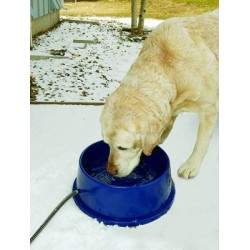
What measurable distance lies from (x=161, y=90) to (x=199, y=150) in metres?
0.73

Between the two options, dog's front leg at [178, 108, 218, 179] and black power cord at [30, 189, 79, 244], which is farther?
dog's front leg at [178, 108, 218, 179]

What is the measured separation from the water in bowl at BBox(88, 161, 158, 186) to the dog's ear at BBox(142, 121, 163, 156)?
1.72ft

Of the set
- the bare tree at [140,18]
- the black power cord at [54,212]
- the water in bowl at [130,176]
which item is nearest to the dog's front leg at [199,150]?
the water in bowl at [130,176]

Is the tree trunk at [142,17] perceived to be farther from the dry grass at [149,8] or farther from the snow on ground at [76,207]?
the snow on ground at [76,207]

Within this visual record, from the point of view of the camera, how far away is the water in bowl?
2496 mm

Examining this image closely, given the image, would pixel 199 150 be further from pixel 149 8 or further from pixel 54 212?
pixel 149 8

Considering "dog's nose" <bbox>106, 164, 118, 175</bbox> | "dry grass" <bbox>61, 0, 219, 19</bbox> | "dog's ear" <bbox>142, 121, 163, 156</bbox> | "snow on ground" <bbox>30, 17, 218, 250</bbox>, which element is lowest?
"snow on ground" <bbox>30, 17, 218, 250</bbox>

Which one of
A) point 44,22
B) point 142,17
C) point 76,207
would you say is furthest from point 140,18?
point 76,207

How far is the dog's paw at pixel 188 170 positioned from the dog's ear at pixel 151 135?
671mm

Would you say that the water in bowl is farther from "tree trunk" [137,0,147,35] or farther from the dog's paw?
"tree trunk" [137,0,147,35]

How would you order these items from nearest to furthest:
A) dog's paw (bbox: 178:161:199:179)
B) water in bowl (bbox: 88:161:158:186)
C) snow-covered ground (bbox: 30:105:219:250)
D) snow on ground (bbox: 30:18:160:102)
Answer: snow-covered ground (bbox: 30:105:219:250) → water in bowl (bbox: 88:161:158:186) → dog's paw (bbox: 178:161:199:179) → snow on ground (bbox: 30:18:160:102)

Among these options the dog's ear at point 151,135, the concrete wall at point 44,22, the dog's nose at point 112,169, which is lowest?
the dog's nose at point 112,169

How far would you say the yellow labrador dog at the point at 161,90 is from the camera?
1.98 m

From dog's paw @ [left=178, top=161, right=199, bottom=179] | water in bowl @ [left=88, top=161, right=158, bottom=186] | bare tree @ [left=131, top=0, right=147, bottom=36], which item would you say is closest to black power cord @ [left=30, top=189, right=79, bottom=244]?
water in bowl @ [left=88, top=161, right=158, bottom=186]
